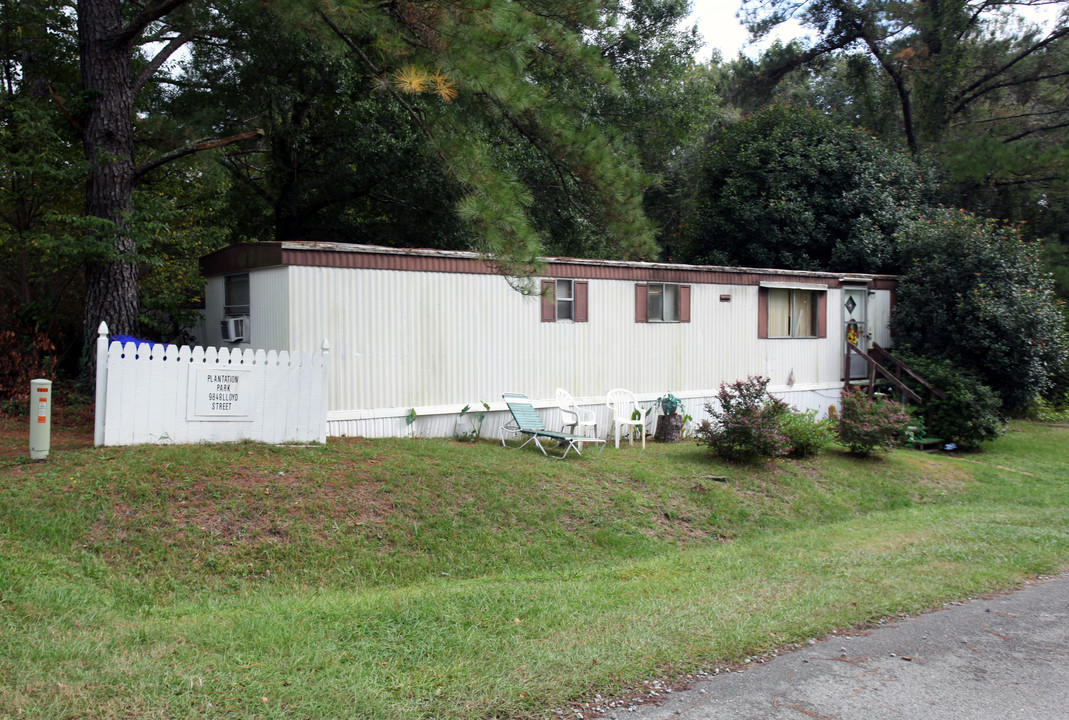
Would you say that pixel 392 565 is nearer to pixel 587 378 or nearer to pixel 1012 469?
pixel 587 378

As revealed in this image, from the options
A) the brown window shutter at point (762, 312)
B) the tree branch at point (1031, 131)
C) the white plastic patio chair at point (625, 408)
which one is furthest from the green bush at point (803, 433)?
the tree branch at point (1031, 131)

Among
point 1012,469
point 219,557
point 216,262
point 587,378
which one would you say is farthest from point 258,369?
point 1012,469

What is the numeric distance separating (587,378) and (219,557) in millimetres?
7782

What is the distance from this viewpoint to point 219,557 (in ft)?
21.7

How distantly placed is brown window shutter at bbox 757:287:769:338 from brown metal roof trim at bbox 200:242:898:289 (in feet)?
1.47

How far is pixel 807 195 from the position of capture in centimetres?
2227

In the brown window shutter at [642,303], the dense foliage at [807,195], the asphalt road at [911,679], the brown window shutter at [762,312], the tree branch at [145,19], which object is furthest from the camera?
the dense foliage at [807,195]

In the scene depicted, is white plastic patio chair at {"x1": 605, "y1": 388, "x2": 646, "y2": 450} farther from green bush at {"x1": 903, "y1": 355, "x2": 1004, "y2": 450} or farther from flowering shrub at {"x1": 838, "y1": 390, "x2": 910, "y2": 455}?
green bush at {"x1": 903, "y1": 355, "x2": 1004, "y2": 450}

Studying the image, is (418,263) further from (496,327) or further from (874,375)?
(874,375)

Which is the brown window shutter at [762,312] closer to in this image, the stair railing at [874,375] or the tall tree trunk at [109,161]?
the stair railing at [874,375]

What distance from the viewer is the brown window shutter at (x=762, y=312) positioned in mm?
15898

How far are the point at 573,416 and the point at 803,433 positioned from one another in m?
3.68

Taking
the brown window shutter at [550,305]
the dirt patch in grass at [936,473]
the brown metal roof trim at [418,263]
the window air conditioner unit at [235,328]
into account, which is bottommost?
the dirt patch in grass at [936,473]

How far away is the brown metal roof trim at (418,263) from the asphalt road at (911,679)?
5.31 metres
